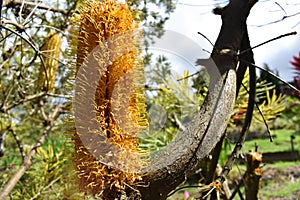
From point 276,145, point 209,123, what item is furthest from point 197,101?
point 276,145

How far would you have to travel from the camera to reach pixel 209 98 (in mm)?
445

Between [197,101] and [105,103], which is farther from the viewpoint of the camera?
[197,101]

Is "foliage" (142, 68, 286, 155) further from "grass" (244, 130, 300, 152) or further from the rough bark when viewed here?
"grass" (244, 130, 300, 152)

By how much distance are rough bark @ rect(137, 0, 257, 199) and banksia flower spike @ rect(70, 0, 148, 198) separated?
0.08ft

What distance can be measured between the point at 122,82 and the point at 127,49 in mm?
39

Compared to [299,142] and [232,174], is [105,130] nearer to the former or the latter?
[232,174]

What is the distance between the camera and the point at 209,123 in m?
0.43

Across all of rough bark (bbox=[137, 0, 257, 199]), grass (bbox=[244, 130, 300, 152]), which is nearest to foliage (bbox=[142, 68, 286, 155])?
rough bark (bbox=[137, 0, 257, 199])

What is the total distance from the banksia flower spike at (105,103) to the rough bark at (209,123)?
24 millimetres

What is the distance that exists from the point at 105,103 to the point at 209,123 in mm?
119

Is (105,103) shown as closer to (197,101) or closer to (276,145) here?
(197,101)

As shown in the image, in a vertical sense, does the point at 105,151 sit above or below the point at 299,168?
above

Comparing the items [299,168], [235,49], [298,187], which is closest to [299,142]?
[299,168]

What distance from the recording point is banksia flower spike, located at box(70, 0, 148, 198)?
397mm
